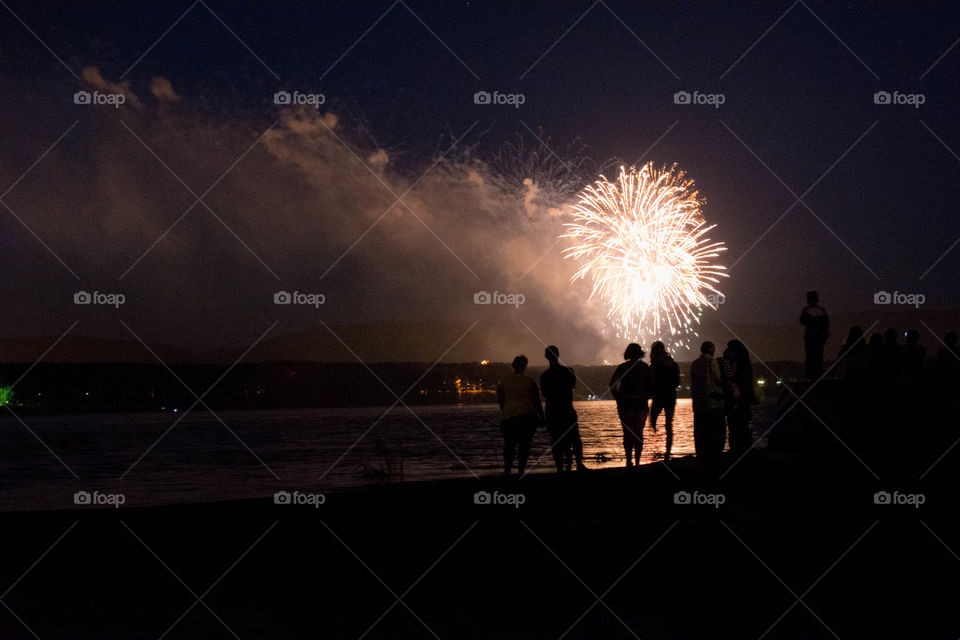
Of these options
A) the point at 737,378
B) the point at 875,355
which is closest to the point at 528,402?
the point at 737,378

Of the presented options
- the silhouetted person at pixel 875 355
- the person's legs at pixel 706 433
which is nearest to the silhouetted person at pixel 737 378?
the person's legs at pixel 706 433

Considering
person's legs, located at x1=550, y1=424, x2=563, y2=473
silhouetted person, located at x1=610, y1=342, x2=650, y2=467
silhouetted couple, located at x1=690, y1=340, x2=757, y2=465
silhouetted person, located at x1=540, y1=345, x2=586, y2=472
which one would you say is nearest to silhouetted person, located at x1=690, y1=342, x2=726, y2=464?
silhouetted couple, located at x1=690, y1=340, x2=757, y2=465

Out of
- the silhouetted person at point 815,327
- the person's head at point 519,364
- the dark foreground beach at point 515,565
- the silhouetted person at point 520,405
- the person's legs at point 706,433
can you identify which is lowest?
the dark foreground beach at point 515,565

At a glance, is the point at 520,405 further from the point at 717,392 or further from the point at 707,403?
the point at 717,392

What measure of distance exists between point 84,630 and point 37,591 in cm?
189

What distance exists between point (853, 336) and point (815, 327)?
701 mm

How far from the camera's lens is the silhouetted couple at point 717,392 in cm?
1444

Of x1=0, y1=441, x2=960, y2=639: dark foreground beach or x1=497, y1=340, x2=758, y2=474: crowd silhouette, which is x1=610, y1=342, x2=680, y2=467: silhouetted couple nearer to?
x1=497, y1=340, x2=758, y2=474: crowd silhouette

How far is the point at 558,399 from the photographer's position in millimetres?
14336

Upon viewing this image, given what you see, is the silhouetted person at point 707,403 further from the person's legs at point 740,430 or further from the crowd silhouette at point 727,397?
the person's legs at point 740,430

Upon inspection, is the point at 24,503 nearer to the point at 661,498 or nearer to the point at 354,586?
the point at 354,586

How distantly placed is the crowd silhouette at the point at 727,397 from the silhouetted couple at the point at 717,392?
2 cm

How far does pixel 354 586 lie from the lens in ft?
30.4

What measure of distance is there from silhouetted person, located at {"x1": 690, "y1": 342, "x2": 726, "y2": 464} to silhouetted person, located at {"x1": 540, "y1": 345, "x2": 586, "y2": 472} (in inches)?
77.3
